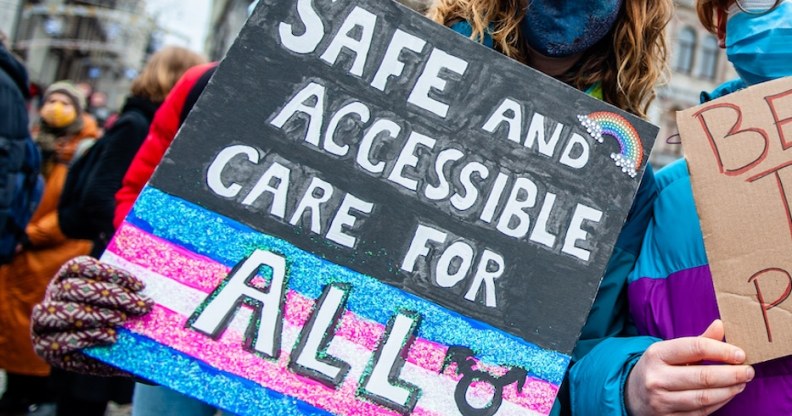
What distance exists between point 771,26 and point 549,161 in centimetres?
45

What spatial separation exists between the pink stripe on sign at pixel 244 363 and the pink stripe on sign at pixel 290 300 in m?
0.06

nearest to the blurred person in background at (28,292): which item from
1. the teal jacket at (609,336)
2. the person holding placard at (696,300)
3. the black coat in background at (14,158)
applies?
the black coat in background at (14,158)

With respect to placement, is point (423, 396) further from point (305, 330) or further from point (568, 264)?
point (568, 264)

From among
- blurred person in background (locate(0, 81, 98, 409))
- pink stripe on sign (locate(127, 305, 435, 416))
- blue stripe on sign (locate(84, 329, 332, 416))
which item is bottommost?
blurred person in background (locate(0, 81, 98, 409))

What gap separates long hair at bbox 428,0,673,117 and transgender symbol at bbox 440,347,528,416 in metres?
0.64

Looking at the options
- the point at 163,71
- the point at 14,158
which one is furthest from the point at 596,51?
the point at 14,158

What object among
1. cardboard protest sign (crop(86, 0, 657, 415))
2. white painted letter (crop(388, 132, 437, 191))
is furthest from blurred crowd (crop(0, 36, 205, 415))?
white painted letter (crop(388, 132, 437, 191))

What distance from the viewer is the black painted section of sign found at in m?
1.12

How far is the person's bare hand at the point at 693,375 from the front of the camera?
109 cm

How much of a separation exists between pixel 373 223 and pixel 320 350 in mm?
219

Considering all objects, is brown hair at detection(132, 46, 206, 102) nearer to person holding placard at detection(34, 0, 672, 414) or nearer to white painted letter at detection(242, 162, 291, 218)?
person holding placard at detection(34, 0, 672, 414)

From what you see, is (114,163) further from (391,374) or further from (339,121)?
(391,374)

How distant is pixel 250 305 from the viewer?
108cm

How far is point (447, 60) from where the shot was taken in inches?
48.1
